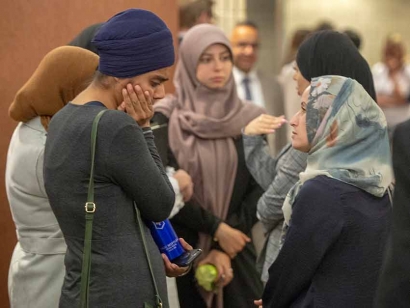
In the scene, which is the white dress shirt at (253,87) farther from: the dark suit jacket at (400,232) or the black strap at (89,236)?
the dark suit jacket at (400,232)

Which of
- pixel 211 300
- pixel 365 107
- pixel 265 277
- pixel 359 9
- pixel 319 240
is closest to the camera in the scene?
pixel 319 240

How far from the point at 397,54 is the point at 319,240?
8.29 metres

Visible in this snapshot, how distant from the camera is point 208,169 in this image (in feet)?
12.8

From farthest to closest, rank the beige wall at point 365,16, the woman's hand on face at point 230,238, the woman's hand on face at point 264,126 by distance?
the beige wall at point 365,16
the woman's hand on face at point 230,238
the woman's hand on face at point 264,126

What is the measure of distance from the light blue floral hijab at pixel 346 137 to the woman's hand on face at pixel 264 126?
796 millimetres

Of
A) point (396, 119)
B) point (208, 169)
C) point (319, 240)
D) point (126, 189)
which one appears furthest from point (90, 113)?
point (396, 119)

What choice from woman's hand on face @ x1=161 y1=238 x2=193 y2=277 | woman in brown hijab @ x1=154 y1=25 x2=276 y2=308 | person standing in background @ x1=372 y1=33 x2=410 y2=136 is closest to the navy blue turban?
woman's hand on face @ x1=161 y1=238 x2=193 y2=277

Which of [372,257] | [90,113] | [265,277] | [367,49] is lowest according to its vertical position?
[367,49]

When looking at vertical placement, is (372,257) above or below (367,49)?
above

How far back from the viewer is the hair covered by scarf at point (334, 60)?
3.26 m

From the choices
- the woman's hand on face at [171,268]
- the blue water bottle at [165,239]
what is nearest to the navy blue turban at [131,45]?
the blue water bottle at [165,239]

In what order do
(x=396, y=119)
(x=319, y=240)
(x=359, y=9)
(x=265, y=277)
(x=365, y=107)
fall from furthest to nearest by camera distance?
(x=359, y=9) < (x=396, y=119) < (x=265, y=277) < (x=365, y=107) < (x=319, y=240)

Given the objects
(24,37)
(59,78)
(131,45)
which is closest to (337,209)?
(131,45)

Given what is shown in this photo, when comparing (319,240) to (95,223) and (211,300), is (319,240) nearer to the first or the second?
(95,223)
